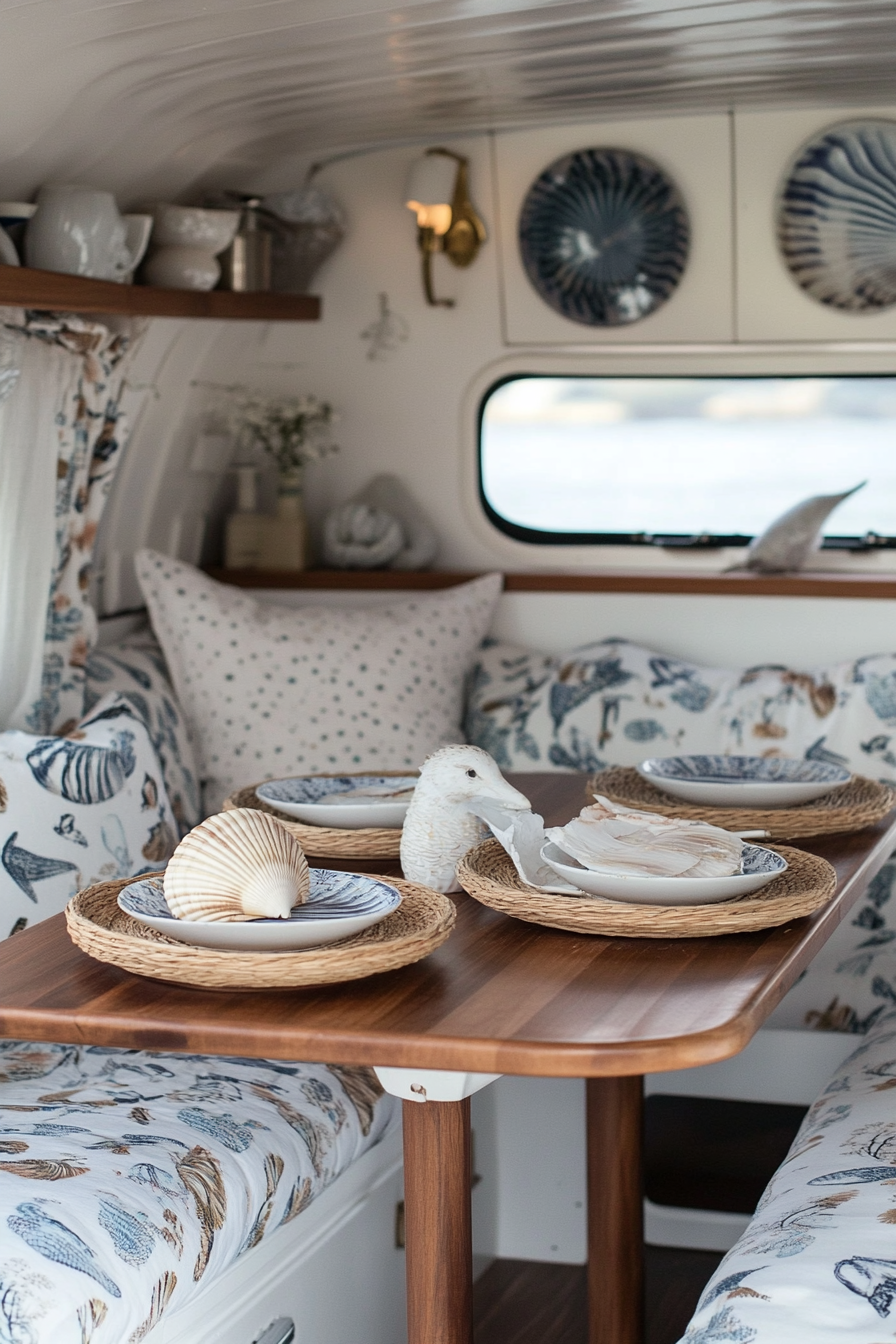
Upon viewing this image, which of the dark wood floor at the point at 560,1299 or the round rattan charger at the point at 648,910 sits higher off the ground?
the round rattan charger at the point at 648,910

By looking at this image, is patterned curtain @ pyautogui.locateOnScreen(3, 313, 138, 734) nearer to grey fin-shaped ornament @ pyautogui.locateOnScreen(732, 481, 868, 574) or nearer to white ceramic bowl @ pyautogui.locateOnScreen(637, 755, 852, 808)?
white ceramic bowl @ pyautogui.locateOnScreen(637, 755, 852, 808)

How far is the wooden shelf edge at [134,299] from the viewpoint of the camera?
2.48m

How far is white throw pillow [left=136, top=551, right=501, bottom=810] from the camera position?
3.11 metres

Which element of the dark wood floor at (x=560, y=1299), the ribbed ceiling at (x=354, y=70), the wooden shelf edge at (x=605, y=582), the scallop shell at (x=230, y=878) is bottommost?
the dark wood floor at (x=560, y=1299)

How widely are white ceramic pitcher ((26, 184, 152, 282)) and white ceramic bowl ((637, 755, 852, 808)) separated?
4.24 feet

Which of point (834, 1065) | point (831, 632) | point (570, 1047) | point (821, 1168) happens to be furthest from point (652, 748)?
point (570, 1047)

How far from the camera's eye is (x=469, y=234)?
136 inches

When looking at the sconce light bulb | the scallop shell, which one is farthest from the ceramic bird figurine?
the sconce light bulb

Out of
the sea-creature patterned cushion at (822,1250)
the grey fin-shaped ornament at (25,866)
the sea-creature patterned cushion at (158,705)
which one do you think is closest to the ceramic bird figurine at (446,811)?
the sea-creature patterned cushion at (822,1250)

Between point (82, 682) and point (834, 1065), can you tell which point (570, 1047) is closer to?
point (834, 1065)

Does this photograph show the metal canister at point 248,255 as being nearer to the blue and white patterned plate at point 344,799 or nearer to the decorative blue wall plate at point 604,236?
the decorative blue wall plate at point 604,236

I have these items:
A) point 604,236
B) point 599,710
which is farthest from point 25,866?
point 604,236

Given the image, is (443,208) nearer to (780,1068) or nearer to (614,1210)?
(780,1068)

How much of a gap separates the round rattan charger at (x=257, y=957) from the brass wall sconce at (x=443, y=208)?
7.25 ft
